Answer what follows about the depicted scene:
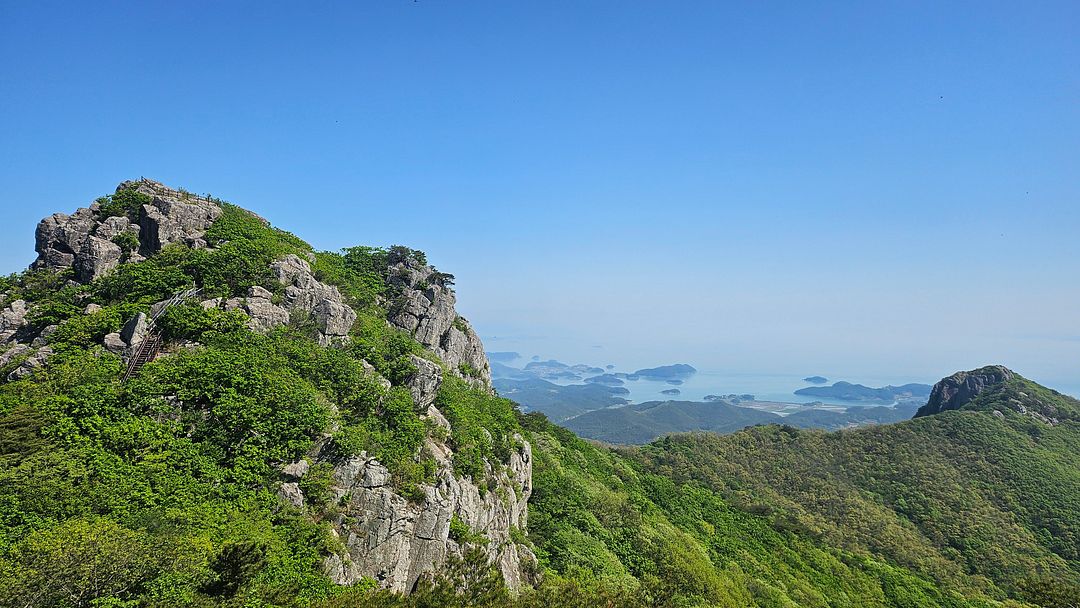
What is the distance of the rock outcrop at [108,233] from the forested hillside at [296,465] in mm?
165

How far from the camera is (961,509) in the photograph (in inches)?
2968

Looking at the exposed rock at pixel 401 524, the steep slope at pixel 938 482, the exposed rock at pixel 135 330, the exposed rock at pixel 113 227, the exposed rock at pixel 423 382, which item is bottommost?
the steep slope at pixel 938 482

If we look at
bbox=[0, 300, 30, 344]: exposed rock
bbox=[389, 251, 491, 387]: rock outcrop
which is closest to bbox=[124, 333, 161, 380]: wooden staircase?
bbox=[0, 300, 30, 344]: exposed rock

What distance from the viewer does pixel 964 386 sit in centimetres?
12594

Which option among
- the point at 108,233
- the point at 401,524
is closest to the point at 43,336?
the point at 108,233

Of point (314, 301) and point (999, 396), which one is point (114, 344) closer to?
point (314, 301)

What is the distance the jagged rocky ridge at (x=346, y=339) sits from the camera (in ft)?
66.9

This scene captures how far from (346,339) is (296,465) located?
1201 centimetres

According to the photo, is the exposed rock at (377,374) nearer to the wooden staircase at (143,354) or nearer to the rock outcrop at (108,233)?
the wooden staircase at (143,354)

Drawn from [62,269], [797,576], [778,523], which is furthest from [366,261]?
[778,523]

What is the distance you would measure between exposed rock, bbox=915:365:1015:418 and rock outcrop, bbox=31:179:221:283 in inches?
6256

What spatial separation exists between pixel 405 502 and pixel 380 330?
1533cm

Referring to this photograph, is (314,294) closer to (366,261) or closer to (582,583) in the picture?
(366,261)

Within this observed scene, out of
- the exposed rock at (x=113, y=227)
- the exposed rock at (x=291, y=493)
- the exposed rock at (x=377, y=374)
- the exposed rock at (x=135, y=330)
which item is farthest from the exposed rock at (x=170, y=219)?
the exposed rock at (x=291, y=493)
